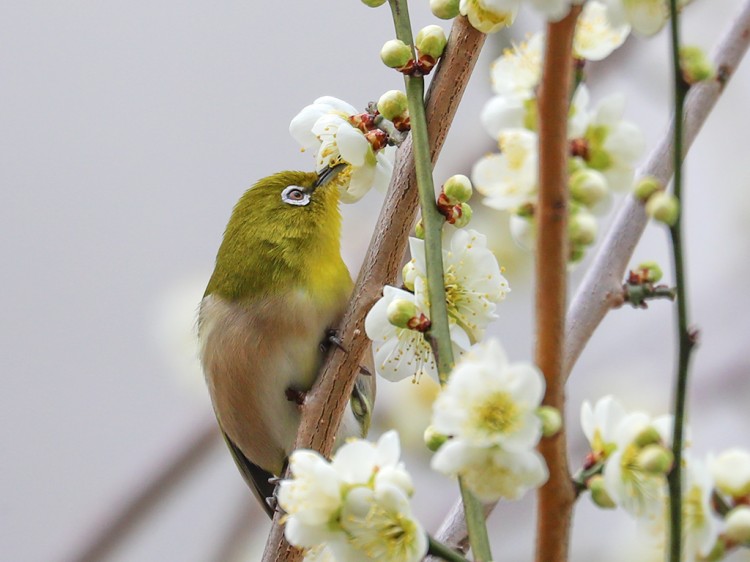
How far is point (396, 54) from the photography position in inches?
21.7

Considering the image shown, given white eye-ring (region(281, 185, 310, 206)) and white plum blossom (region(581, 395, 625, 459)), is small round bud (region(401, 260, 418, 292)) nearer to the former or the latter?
white plum blossom (region(581, 395, 625, 459))

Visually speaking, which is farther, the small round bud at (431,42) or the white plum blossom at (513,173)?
the small round bud at (431,42)

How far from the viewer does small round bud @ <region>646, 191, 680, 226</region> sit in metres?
0.32

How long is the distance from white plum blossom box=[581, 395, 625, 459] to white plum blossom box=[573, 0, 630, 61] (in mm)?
141

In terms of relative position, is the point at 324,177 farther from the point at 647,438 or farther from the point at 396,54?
the point at 647,438

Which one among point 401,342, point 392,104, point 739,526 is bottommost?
point 739,526

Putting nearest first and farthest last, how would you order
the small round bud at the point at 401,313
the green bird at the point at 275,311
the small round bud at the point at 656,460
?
the small round bud at the point at 656,460
the small round bud at the point at 401,313
the green bird at the point at 275,311

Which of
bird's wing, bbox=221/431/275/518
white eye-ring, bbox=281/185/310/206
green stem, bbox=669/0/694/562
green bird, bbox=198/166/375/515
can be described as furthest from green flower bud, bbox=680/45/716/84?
bird's wing, bbox=221/431/275/518

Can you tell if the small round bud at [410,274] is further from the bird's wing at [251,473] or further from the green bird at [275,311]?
the bird's wing at [251,473]

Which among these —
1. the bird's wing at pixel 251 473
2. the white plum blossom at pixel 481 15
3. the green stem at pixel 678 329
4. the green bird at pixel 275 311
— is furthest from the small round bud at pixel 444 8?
the bird's wing at pixel 251 473

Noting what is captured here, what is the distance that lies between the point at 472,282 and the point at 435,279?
104mm

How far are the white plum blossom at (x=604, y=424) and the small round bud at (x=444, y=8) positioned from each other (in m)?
0.25

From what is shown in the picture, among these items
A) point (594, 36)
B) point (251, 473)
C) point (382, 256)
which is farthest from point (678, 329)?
point (251, 473)

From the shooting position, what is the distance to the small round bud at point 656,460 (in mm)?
321
